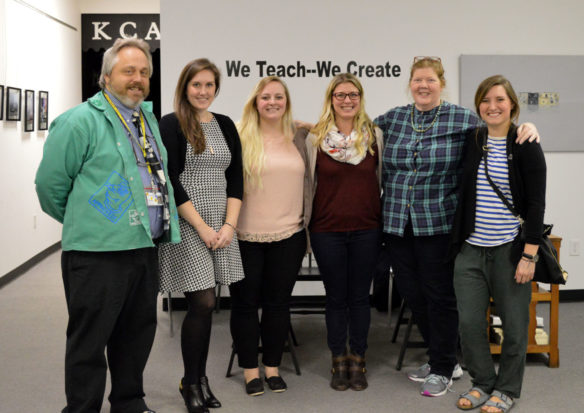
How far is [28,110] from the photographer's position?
6457 millimetres

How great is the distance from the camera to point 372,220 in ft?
10.2

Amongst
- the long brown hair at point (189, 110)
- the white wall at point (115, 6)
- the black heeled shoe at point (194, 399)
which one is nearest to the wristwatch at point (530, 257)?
the long brown hair at point (189, 110)

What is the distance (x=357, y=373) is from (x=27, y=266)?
4300mm

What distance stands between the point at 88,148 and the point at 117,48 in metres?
0.40

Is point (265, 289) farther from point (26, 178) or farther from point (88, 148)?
point (26, 178)

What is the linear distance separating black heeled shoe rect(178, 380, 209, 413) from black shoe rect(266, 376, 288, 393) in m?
0.41

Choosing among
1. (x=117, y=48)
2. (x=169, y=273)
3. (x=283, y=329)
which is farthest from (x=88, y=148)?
(x=283, y=329)

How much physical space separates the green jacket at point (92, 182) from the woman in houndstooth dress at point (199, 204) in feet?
1.12

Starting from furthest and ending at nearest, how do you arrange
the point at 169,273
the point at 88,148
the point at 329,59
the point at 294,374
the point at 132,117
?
the point at 329,59
the point at 294,374
the point at 169,273
the point at 132,117
the point at 88,148

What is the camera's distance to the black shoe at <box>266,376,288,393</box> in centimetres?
322

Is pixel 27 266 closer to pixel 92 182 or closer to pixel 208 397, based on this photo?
pixel 208 397

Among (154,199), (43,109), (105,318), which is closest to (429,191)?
(154,199)

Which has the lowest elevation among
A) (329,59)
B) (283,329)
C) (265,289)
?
(283,329)

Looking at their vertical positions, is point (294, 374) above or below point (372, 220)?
below
